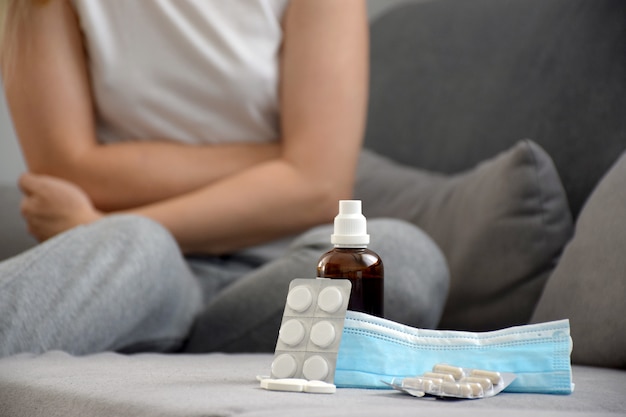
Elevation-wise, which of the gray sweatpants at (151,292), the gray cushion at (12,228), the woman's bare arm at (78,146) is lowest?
the gray cushion at (12,228)

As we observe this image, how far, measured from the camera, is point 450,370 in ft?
2.01

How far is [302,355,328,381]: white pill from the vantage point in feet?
1.96

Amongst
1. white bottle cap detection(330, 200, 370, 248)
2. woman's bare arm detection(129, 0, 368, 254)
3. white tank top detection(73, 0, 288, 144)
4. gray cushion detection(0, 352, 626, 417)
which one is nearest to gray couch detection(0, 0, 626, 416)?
gray cushion detection(0, 352, 626, 417)

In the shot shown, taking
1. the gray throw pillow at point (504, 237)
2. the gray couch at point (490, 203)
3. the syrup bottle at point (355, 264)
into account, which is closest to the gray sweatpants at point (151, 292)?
the gray couch at point (490, 203)

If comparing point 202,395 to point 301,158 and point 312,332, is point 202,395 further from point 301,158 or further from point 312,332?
point 301,158

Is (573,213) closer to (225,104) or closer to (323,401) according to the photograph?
(225,104)

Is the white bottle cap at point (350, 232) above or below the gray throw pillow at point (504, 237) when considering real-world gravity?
above

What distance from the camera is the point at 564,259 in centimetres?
105

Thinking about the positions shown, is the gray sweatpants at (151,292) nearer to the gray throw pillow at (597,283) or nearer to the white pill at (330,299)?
the gray throw pillow at (597,283)

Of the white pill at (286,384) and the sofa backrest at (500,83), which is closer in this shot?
the white pill at (286,384)

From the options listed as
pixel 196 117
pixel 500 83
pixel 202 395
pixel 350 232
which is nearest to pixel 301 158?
pixel 196 117

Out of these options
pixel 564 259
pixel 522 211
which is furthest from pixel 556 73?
pixel 564 259

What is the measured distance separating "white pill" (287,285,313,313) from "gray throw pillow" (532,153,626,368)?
39cm

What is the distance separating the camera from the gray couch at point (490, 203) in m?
0.62
